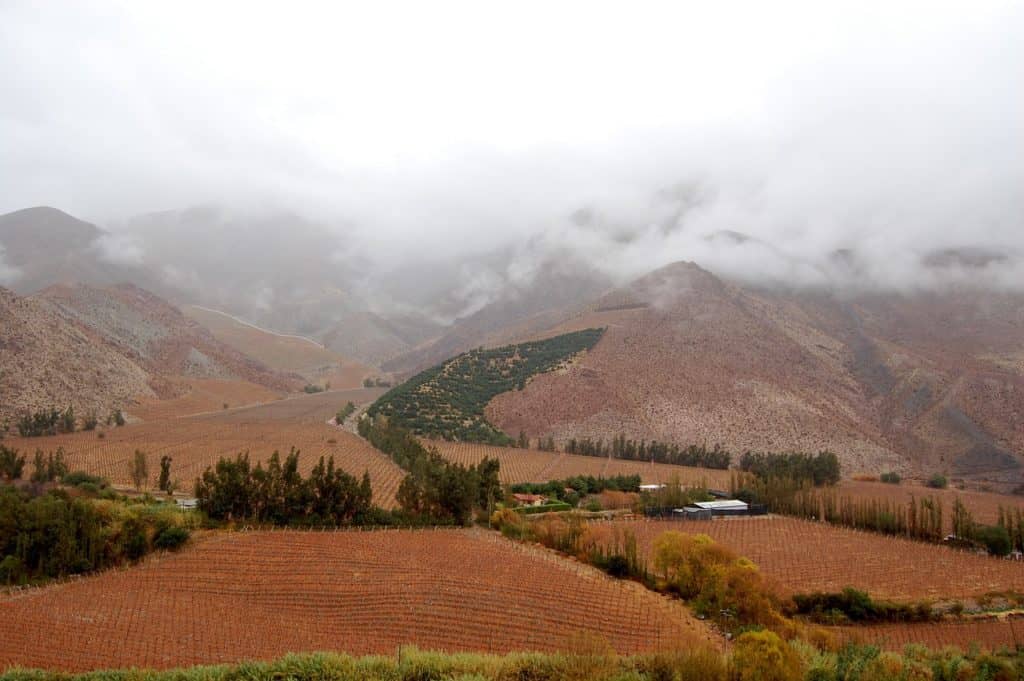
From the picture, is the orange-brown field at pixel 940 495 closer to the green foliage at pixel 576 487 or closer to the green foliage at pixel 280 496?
the green foliage at pixel 576 487

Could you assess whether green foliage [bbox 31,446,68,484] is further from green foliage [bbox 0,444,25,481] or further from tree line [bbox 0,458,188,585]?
tree line [bbox 0,458,188,585]

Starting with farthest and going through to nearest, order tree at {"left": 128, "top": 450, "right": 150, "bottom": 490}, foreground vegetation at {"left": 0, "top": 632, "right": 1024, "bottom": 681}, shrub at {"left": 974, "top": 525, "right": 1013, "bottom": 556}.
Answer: tree at {"left": 128, "top": 450, "right": 150, "bottom": 490} < shrub at {"left": 974, "top": 525, "right": 1013, "bottom": 556} < foreground vegetation at {"left": 0, "top": 632, "right": 1024, "bottom": 681}

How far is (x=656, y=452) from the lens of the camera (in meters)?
108

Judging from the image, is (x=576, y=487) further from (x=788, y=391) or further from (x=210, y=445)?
(x=788, y=391)

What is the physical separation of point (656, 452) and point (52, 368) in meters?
116

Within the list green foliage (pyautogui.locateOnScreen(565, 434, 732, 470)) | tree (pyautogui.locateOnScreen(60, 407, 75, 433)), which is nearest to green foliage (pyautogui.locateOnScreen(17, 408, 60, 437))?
tree (pyautogui.locateOnScreen(60, 407, 75, 433))

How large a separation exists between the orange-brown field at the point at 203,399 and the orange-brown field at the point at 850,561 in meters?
113

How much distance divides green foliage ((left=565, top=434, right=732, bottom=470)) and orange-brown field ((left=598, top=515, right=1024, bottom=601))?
120ft

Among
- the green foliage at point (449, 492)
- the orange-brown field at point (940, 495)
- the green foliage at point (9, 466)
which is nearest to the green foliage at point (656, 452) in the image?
the orange-brown field at point (940, 495)

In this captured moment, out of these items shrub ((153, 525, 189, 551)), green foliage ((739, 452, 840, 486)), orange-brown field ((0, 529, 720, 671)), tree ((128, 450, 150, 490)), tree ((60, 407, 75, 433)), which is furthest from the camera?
tree ((60, 407, 75, 433))

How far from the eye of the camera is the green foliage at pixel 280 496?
52312mm

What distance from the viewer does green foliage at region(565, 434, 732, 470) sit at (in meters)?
106

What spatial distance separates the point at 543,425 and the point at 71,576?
299 feet

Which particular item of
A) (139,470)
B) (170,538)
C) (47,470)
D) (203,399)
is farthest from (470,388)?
(170,538)
